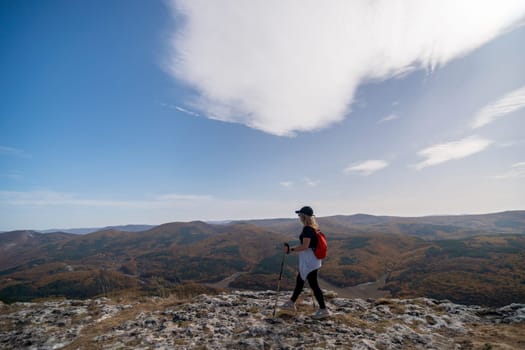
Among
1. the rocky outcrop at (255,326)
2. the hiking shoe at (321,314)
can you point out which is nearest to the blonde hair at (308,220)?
the hiking shoe at (321,314)

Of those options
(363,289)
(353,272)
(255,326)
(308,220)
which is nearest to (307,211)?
(308,220)

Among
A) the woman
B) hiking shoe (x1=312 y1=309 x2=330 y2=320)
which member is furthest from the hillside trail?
the woman

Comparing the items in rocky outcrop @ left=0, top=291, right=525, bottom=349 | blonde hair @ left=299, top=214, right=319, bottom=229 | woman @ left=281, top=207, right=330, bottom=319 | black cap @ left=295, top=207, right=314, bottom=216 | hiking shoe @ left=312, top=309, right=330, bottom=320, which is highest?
black cap @ left=295, top=207, right=314, bottom=216

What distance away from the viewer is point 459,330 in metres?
9.48

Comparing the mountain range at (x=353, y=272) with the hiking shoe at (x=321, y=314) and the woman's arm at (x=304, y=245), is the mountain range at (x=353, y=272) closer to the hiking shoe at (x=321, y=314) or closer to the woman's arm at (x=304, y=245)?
the hiking shoe at (x=321, y=314)

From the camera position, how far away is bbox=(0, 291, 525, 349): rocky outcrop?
7922 millimetres

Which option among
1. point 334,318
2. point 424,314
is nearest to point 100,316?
point 334,318

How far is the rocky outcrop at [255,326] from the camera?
7922 mm

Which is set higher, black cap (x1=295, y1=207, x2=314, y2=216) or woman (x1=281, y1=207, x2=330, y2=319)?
black cap (x1=295, y1=207, x2=314, y2=216)

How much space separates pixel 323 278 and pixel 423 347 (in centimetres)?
11380

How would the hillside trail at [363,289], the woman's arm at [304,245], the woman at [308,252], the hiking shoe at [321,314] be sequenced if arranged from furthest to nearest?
the hillside trail at [363,289], the hiking shoe at [321,314], the woman at [308,252], the woman's arm at [304,245]

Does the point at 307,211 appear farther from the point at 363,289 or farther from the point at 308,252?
the point at 363,289

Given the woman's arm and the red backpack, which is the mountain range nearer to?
the woman's arm

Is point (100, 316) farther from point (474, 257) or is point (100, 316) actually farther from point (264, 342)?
point (474, 257)
